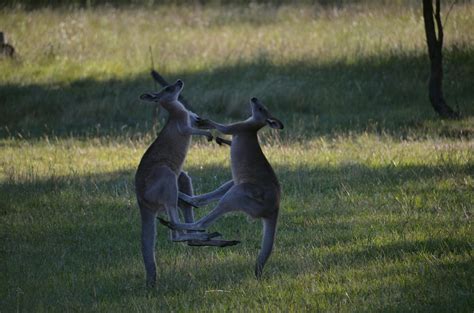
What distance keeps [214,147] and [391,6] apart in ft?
35.7

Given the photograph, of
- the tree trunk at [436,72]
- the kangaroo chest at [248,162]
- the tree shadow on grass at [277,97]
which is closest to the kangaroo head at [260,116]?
the kangaroo chest at [248,162]

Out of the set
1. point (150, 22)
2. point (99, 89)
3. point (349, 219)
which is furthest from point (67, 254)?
point (150, 22)

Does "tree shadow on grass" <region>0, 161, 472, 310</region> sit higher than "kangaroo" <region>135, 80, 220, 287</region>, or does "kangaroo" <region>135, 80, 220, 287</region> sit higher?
"kangaroo" <region>135, 80, 220, 287</region>

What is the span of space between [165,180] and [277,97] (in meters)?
9.99

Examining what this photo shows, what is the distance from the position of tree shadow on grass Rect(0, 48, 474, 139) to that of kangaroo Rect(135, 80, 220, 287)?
282 inches

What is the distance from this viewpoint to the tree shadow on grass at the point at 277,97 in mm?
15953

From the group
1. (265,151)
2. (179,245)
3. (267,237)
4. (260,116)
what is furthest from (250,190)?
(265,151)

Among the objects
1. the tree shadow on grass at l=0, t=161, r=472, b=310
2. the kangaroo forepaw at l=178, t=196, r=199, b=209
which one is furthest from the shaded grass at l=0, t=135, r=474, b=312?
the kangaroo forepaw at l=178, t=196, r=199, b=209

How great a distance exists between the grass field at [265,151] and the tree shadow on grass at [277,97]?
0.04m

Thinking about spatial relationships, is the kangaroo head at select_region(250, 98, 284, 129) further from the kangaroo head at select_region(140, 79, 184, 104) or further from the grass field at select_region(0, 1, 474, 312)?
the grass field at select_region(0, 1, 474, 312)

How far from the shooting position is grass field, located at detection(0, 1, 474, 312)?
7266 mm

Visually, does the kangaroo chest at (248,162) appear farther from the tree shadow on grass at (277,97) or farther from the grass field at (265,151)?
the tree shadow on grass at (277,97)

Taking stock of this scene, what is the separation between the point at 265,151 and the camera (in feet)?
43.4

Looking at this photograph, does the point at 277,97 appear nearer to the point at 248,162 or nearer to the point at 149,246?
the point at 248,162
